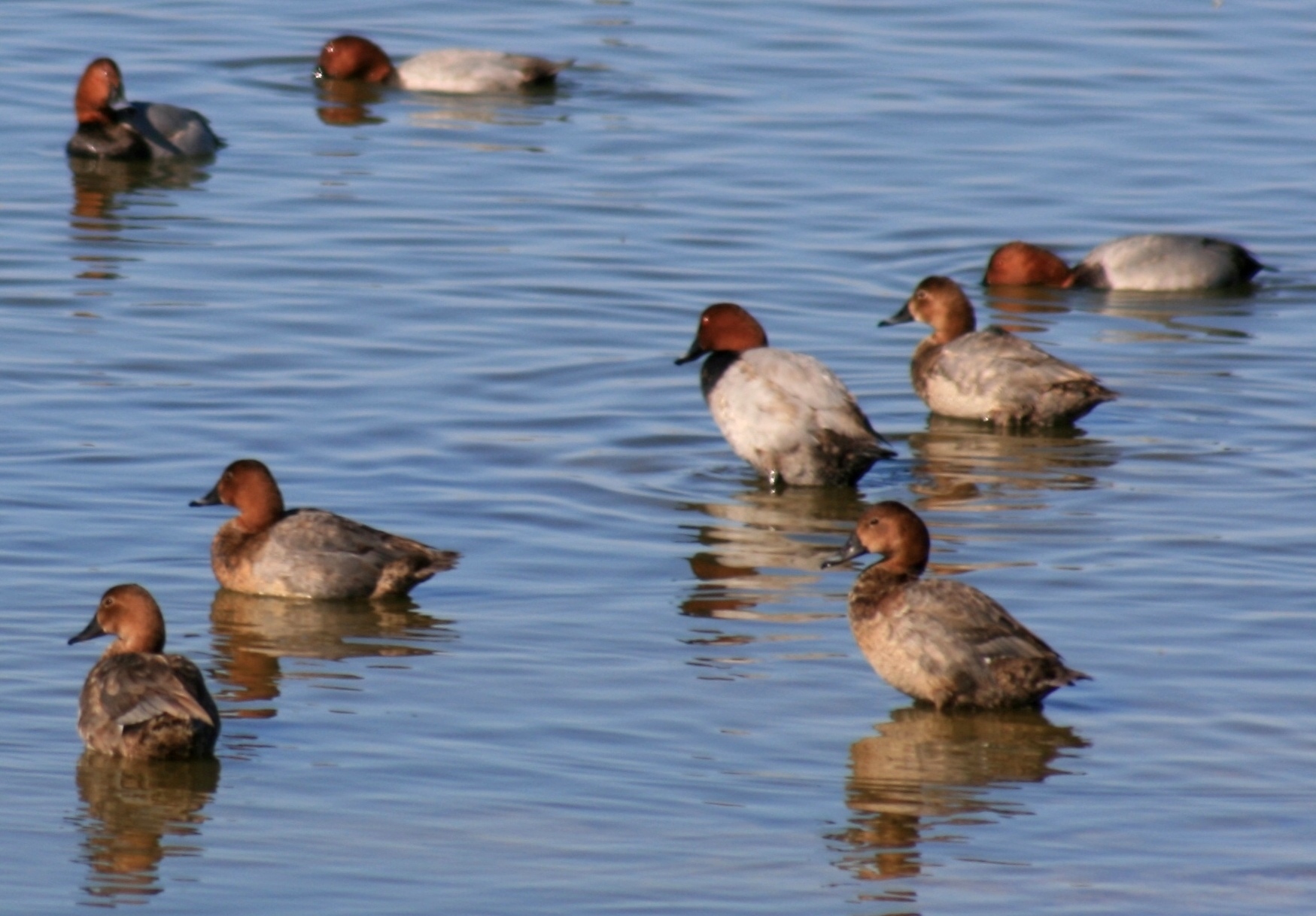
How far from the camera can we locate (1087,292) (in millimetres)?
16062

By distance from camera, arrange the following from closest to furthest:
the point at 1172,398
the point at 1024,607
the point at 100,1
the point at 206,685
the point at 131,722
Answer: the point at 131,722 < the point at 206,685 < the point at 1024,607 < the point at 1172,398 < the point at 100,1

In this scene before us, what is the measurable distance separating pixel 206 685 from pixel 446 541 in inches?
81.2

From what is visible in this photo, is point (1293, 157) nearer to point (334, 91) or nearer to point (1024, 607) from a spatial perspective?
point (334, 91)

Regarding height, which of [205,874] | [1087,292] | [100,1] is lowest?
[205,874]

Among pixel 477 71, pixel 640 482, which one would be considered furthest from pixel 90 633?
pixel 477 71

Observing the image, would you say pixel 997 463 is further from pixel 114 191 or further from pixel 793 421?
pixel 114 191

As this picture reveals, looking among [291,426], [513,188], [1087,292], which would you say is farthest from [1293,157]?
[291,426]

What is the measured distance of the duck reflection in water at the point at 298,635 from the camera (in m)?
8.64

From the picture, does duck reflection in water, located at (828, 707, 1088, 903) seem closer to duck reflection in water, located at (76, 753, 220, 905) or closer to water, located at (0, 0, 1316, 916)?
water, located at (0, 0, 1316, 916)

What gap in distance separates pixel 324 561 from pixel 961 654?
9.04 ft

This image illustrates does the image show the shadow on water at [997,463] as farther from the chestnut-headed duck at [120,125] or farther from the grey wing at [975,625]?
A: the chestnut-headed duck at [120,125]

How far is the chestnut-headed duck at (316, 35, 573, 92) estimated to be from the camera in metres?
21.0

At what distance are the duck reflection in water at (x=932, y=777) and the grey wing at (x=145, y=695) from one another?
82.6 inches

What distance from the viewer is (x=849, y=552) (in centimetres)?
925
